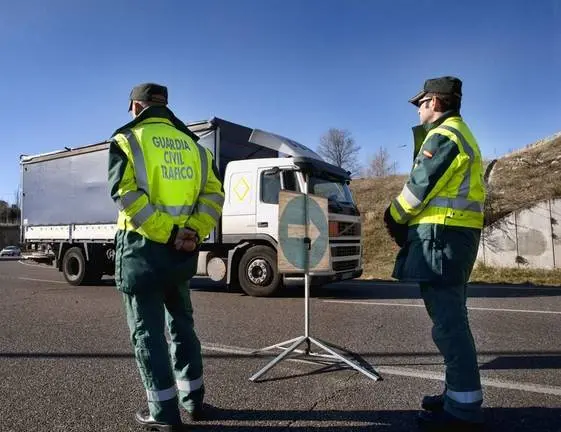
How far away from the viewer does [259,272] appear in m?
9.39

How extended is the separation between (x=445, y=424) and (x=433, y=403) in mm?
342

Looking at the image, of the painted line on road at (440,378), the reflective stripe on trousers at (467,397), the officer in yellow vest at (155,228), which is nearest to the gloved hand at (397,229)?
the reflective stripe on trousers at (467,397)

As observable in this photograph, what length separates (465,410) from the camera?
2.78 m

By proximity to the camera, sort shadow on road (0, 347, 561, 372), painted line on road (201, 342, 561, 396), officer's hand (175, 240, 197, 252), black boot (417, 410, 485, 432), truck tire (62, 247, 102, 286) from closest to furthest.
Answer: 1. black boot (417, 410, 485, 432)
2. officer's hand (175, 240, 197, 252)
3. painted line on road (201, 342, 561, 396)
4. shadow on road (0, 347, 561, 372)
5. truck tire (62, 247, 102, 286)

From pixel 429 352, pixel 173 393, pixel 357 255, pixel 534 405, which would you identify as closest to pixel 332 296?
pixel 357 255

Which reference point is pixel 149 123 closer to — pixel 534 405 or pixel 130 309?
pixel 130 309

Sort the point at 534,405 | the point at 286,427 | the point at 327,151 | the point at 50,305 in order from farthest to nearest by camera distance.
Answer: the point at 327,151, the point at 50,305, the point at 534,405, the point at 286,427

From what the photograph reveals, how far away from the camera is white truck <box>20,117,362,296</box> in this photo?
907 cm

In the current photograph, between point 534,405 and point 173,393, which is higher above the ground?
point 173,393

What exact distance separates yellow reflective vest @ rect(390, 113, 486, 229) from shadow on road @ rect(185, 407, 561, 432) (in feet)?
4.06

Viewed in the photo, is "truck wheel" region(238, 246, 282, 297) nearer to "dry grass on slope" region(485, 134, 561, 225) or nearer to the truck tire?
the truck tire

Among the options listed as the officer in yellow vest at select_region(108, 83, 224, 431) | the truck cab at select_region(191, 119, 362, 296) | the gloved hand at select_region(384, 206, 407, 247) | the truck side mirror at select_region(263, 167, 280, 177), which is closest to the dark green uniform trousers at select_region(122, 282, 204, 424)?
the officer in yellow vest at select_region(108, 83, 224, 431)

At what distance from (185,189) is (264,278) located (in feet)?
21.0

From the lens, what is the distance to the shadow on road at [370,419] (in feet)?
9.75
